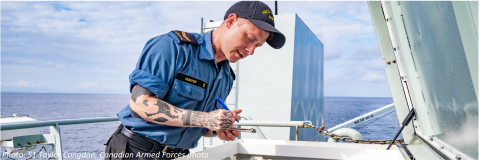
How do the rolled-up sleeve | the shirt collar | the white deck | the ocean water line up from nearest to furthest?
1. the rolled-up sleeve
2. the shirt collar
3. the white deck
4. the ocean water

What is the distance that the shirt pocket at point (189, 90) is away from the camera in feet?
4.48

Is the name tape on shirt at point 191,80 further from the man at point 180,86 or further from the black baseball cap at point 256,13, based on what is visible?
the black baseball cap at point 256,13

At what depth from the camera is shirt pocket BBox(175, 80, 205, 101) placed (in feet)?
4.48

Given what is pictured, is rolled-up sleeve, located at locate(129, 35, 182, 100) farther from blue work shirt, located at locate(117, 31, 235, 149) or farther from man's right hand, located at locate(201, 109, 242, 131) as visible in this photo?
man's right hand, located at locate(201, 109, 242, 131)

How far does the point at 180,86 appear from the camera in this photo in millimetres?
1368

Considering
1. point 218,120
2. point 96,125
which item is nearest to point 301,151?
point 218,120

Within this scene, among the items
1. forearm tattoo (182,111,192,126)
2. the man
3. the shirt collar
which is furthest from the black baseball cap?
forearm tattoo (182,111,192,126)

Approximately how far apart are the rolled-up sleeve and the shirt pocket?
4 centimetres

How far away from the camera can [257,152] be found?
80.8 inches

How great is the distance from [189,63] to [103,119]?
1968 millimetres

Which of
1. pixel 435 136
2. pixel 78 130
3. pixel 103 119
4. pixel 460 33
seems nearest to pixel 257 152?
pixel 435 136

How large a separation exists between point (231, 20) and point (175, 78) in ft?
1.33

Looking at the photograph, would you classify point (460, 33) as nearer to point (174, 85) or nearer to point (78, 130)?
point (174, 85)

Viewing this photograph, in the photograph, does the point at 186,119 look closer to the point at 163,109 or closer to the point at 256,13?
the point at 163,109
